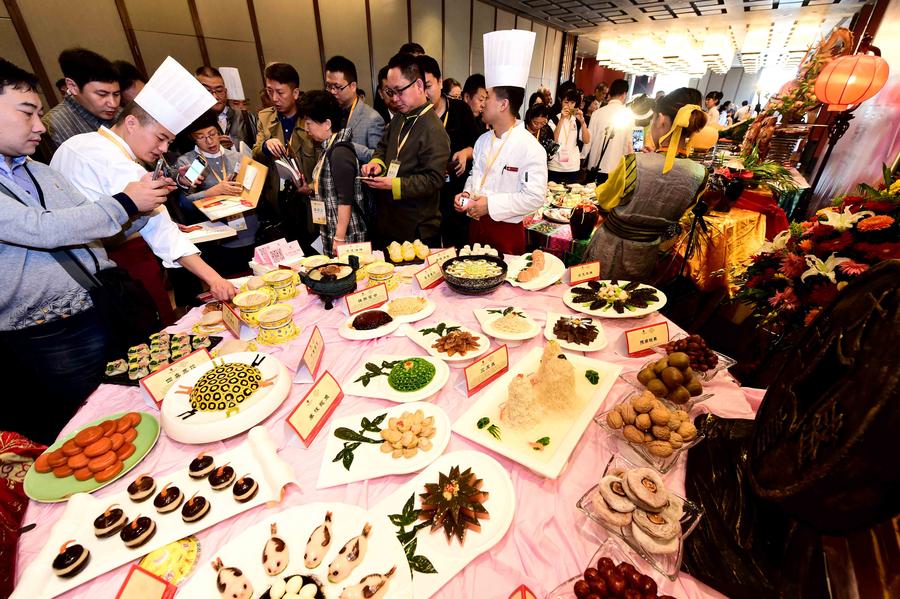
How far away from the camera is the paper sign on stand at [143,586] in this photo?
2.62ft

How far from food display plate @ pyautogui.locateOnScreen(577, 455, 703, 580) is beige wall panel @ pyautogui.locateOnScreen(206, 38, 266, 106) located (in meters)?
7.46

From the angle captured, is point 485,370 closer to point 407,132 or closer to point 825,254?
point 825,254

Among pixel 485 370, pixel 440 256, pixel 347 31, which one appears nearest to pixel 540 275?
pixel 440 256

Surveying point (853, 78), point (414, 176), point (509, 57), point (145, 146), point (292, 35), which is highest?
point (292, 35)

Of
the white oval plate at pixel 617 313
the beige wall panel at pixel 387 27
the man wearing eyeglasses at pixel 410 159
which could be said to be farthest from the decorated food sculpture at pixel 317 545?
the beige wall panel at pixel 387 27

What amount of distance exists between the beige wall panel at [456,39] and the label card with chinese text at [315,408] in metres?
10.4

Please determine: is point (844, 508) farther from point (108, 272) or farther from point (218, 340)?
point (108, 272)

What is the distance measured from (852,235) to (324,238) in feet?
11.8

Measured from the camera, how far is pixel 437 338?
1793 millimetres

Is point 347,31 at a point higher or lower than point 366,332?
higher

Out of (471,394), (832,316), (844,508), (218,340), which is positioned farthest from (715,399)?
(218,340)

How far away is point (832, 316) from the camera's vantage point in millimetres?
851

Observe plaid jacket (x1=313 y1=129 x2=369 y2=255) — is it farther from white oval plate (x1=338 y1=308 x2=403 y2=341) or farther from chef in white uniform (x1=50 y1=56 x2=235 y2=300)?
white oval plate (x1=338 y1=308 x2=403 y2=341)

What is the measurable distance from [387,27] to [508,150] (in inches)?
278
